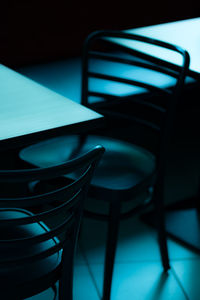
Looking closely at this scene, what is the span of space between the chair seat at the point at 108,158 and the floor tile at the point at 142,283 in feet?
1.51

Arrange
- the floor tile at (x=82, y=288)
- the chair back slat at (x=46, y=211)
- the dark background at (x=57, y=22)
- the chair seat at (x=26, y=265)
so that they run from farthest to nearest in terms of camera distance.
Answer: the dark background at (x=57, y=22)
the floor tile at (x=82, y=288)
the chair seat at (x=26, y=265)
the chair back slat at (x=46, y=211)

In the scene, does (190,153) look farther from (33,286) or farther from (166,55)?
(33,286)

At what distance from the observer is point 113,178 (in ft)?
6.42

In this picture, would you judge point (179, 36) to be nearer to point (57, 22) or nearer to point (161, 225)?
point (57, 22)

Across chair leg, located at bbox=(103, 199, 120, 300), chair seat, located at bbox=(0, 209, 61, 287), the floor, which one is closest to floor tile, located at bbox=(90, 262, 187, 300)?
the floor

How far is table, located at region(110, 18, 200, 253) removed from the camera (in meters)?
2.40

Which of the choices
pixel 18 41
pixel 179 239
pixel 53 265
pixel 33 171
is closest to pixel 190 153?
pixel 179 239

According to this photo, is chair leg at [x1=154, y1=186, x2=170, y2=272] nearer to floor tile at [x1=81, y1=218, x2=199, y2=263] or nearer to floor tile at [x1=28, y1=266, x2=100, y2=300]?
floor tile at [x1=81, y1=218, x2=199, y2=263]

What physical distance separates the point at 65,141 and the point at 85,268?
52 centimetres

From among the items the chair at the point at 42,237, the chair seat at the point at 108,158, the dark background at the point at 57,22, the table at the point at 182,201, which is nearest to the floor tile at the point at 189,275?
the table at the point at 182,201

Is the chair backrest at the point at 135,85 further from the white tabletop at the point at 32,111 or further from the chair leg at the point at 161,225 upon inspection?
the white tabletop at the point at 32,111

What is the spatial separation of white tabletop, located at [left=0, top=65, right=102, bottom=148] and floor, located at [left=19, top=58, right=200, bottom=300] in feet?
2.47

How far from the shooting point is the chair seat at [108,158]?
1947 mm

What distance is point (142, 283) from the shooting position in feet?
7.07
